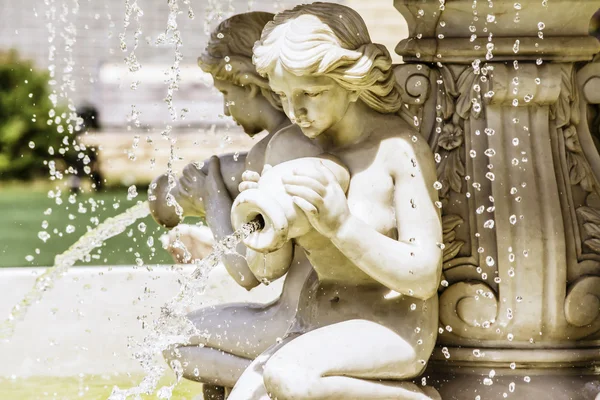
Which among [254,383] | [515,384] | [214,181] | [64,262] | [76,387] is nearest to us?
[254,383]

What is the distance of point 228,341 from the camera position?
340cm

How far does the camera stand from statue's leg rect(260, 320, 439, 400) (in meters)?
2.65

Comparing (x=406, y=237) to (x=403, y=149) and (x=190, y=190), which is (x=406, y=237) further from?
(x=190, y=190)

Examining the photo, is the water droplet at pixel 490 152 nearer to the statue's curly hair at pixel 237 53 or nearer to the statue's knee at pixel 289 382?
the statue's curly hair at pixel 237 53

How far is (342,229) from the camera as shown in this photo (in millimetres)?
2662

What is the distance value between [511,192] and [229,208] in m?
0.86

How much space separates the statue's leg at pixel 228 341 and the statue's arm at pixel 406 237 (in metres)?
0.68

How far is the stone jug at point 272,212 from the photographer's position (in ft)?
8.49

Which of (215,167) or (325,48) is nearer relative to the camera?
(325,48)

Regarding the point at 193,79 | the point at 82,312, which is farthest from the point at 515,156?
the point at 193,79

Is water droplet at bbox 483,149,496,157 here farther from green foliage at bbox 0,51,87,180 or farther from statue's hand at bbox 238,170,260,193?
green foliage at bbox 0,51,87,180

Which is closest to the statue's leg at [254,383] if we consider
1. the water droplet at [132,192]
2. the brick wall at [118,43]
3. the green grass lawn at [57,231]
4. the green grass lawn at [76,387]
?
the water droplet at [132,192]

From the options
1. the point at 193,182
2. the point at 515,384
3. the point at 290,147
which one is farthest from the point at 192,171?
the point at 515,384

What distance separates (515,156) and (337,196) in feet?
2.34
